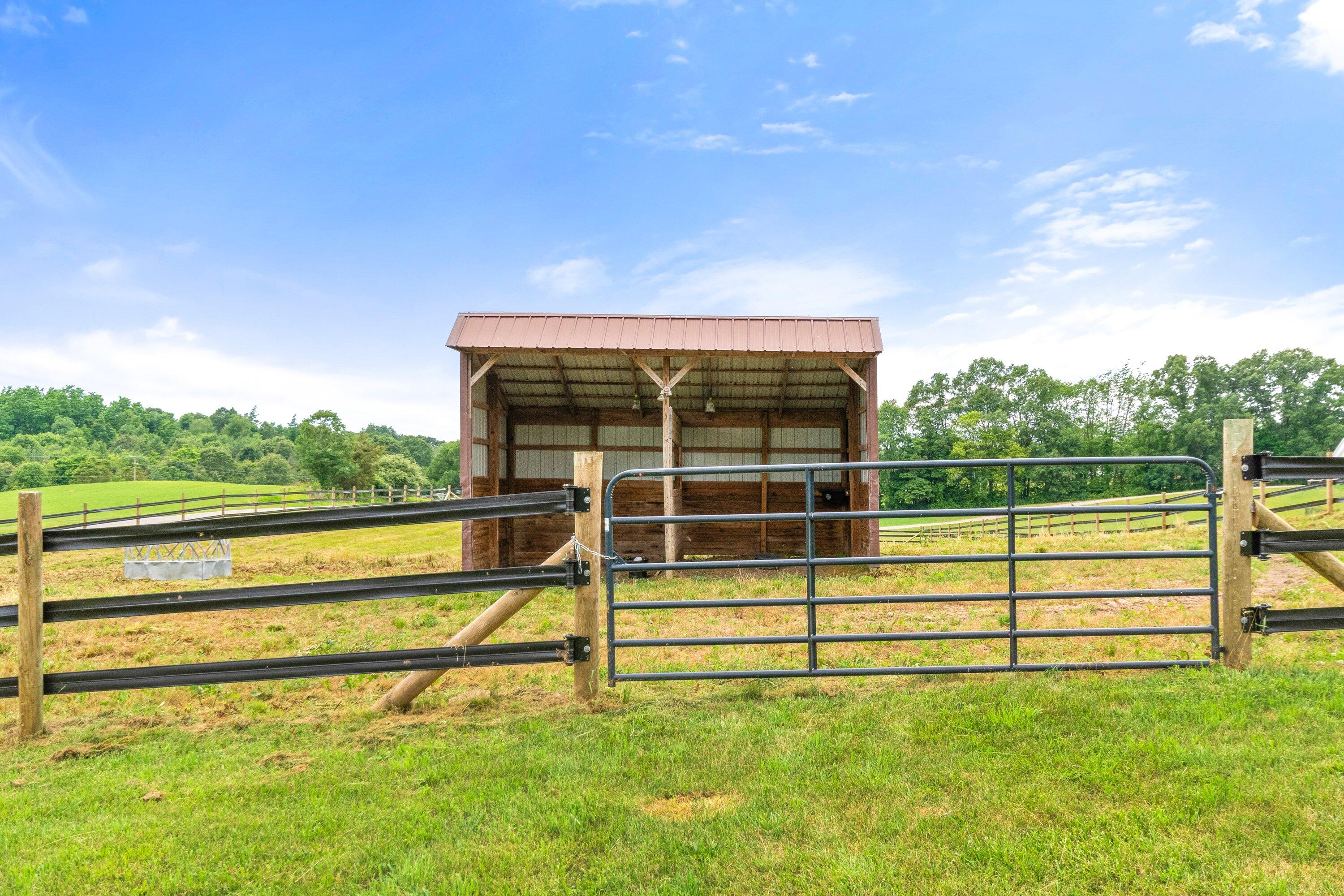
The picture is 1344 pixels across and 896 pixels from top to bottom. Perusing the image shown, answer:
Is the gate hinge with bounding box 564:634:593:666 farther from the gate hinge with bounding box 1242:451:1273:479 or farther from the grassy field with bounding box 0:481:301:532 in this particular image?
the grassy field with bounding box 0:481:301:532

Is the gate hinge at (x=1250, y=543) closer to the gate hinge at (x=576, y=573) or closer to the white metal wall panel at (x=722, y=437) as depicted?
the gate hinge at (x=576, y=573)

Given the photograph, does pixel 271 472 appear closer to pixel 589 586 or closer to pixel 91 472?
pixel 91 472

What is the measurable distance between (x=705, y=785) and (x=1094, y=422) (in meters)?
61.4

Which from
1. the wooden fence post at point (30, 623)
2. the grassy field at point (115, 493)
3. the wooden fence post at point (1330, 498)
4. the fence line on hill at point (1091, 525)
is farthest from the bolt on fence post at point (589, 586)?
the grassy field at point (115, 493)

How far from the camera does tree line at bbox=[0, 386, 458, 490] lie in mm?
55406

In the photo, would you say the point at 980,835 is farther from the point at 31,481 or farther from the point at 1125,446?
the point at 31,481

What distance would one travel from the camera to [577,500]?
4359mm

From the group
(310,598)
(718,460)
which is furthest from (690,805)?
(718,460)

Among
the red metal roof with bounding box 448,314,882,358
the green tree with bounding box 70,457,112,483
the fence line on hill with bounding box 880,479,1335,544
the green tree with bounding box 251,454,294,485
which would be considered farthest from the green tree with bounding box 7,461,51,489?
the red metal roof with bounding box 448,314,882,358

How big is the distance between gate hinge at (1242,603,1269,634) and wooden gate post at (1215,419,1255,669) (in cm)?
2

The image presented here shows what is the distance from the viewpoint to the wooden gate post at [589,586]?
436 cm

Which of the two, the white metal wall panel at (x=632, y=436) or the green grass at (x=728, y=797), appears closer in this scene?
the green grass at (x=728, y=797)

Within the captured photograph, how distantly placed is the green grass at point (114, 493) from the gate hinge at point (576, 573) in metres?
51.0

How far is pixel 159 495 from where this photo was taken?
54.0m
